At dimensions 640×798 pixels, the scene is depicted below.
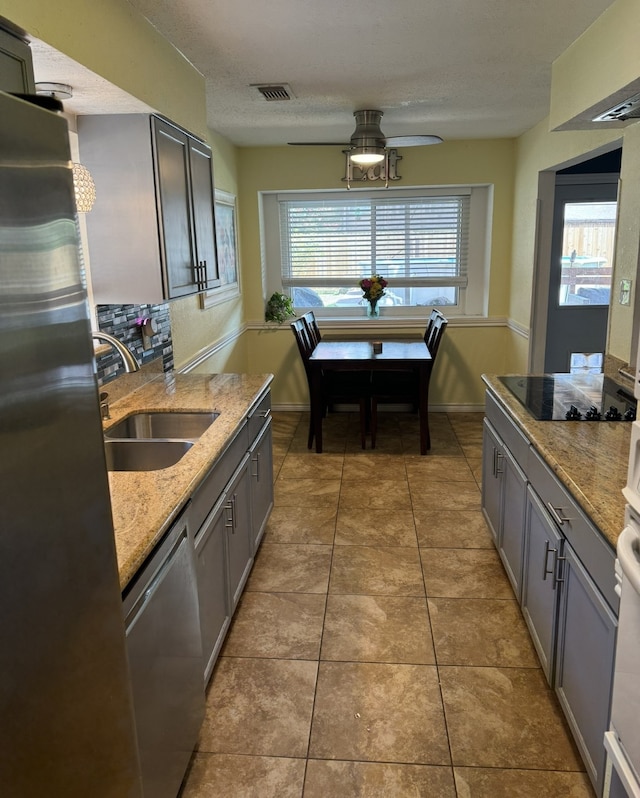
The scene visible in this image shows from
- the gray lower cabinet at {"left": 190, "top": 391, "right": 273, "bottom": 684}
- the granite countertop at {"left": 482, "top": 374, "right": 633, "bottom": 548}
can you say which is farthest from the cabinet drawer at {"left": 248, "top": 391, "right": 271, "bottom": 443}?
the granite countertop at {"left": 482, "top": 374, "right": 633, "bottom": 548}

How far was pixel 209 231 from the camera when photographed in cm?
312

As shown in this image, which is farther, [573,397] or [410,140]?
[410,140]

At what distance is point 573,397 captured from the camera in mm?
2781

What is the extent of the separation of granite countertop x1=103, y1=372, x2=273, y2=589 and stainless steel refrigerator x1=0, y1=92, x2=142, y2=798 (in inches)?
14.2

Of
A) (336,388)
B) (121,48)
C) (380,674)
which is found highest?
(121,48)

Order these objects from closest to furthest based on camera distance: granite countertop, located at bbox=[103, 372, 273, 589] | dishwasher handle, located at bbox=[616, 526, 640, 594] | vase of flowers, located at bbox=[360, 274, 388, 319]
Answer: dishwasher handle, located at bbox=[616, 526, 640, 594], granite countertop, located at bbox=[103, 372, 273, 589], vase of flowers, located at bbox=[360, 274, 388, 319]

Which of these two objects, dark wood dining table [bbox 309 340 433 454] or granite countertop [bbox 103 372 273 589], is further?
dark wood dining table [bbox 309 340 433 454]

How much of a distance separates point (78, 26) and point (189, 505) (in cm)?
148

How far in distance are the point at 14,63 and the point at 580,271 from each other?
14.4ft

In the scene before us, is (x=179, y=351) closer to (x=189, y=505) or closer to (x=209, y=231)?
(x=209, y=231)

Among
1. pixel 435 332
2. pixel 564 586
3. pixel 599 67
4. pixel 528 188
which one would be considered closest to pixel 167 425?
pixel 564 586

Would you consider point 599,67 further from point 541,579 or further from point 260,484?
point 260,484

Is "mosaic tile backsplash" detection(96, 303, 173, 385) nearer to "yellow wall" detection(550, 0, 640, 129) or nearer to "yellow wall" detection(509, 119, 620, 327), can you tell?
"yellow wall" detection(550, 0, 640, 129)

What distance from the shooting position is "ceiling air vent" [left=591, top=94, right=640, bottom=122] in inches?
86.8
